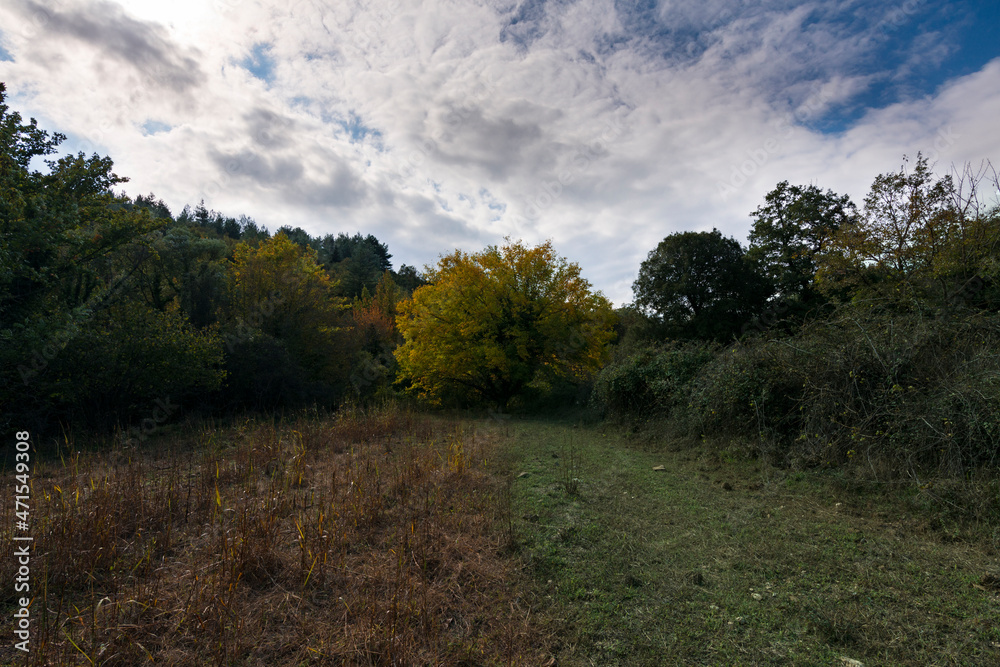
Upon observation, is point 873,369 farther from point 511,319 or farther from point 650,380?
point 511,319

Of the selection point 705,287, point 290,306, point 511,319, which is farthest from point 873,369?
point 290,306

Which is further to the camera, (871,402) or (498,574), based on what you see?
(871,402)

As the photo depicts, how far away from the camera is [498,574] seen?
3.45 m

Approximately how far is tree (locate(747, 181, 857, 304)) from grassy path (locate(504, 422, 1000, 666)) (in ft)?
72.6

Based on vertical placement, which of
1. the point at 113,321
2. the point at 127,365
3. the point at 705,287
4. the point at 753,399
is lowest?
the point at 753,399

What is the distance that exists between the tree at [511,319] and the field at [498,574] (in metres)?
11.0

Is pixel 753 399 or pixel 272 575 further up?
pixel 753 399

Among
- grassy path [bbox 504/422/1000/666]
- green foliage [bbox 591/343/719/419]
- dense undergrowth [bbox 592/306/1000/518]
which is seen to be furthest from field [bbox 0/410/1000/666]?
green foliage [bbox 591/343/719/419]

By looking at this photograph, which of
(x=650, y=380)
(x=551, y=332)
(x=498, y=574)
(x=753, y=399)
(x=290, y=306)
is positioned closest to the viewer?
(x=498, y=574)

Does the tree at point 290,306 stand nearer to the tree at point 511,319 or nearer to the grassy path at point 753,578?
the tree at point 511,319

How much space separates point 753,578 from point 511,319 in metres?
14.2

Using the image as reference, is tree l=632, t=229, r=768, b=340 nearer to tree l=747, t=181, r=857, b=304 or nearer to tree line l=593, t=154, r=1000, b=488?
tree l=747, t=181, r=857, b=304

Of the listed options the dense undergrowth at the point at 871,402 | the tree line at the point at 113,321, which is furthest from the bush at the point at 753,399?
the tree line at the point at 113,321

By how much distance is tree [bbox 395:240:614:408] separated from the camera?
54.9 ft
